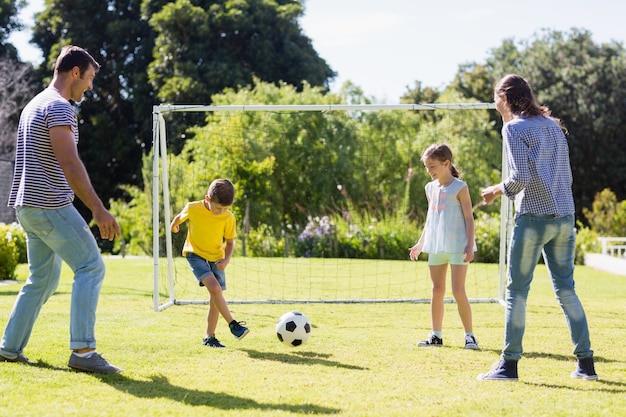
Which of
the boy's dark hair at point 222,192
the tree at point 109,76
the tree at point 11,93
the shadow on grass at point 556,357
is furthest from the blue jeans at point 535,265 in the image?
the tree at point 11,93

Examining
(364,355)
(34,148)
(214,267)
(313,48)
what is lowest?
(364,355)

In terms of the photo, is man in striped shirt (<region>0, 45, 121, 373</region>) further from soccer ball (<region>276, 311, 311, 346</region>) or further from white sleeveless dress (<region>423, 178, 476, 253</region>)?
white sleeveless dress (<region>423, 178, 476, 253</region>)

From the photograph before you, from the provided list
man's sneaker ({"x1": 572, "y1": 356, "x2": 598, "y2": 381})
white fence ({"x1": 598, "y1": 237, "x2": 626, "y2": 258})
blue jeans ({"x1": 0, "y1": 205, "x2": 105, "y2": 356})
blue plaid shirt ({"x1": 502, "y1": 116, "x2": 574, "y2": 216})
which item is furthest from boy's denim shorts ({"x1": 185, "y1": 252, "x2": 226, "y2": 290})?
white fence ({"x1": 598, "y1": 237, "x2": 626, "y2": 258})

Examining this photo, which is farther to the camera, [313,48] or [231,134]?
[313,48]

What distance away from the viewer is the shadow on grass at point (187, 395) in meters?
4.04

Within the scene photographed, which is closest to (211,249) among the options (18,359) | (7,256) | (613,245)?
(18,359)

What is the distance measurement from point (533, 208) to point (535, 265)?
12.5 inches

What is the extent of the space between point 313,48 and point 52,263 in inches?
1026

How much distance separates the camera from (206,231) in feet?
20.5

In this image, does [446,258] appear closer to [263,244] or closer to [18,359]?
[18,359]

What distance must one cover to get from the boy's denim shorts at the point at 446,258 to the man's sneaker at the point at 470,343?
0.55 meters

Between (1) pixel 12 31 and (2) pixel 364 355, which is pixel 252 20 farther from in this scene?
(2) pixel 364 355

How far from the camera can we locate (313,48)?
30.3 m

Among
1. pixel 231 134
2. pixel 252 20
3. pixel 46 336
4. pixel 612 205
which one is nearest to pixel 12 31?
pixel 252 20
